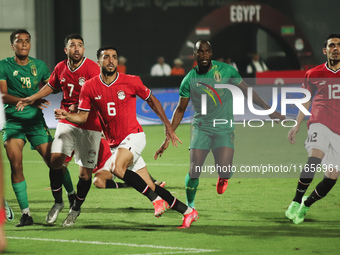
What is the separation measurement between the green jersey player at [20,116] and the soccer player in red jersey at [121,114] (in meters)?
0.84

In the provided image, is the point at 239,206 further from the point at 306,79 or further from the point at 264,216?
the point at 306,79

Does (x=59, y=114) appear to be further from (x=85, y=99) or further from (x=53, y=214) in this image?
(x=53, y=214)

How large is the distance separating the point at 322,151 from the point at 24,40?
3.59m

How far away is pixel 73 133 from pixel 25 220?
1.13 meters

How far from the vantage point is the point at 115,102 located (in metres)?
7.52

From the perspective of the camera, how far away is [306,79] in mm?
7930

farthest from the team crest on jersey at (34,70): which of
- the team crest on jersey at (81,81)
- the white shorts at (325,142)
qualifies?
the white shorts at (325,142)

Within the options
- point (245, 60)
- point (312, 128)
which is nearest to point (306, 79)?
point (312, 128)

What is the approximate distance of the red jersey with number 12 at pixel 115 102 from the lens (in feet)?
24.7

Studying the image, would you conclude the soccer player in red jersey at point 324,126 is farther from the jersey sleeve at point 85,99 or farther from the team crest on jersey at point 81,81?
the team crest on jersey at point 81,81

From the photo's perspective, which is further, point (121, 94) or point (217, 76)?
point (217, 76)

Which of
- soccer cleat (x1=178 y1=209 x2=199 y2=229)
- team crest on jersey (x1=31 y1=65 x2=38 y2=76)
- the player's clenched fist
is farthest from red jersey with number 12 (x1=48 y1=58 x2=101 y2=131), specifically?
soccer cleat (x1=178 y1=209 x2=199 y2=229)

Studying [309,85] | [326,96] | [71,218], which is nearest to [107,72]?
[71,218]

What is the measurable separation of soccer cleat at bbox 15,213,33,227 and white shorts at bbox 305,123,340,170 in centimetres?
323
